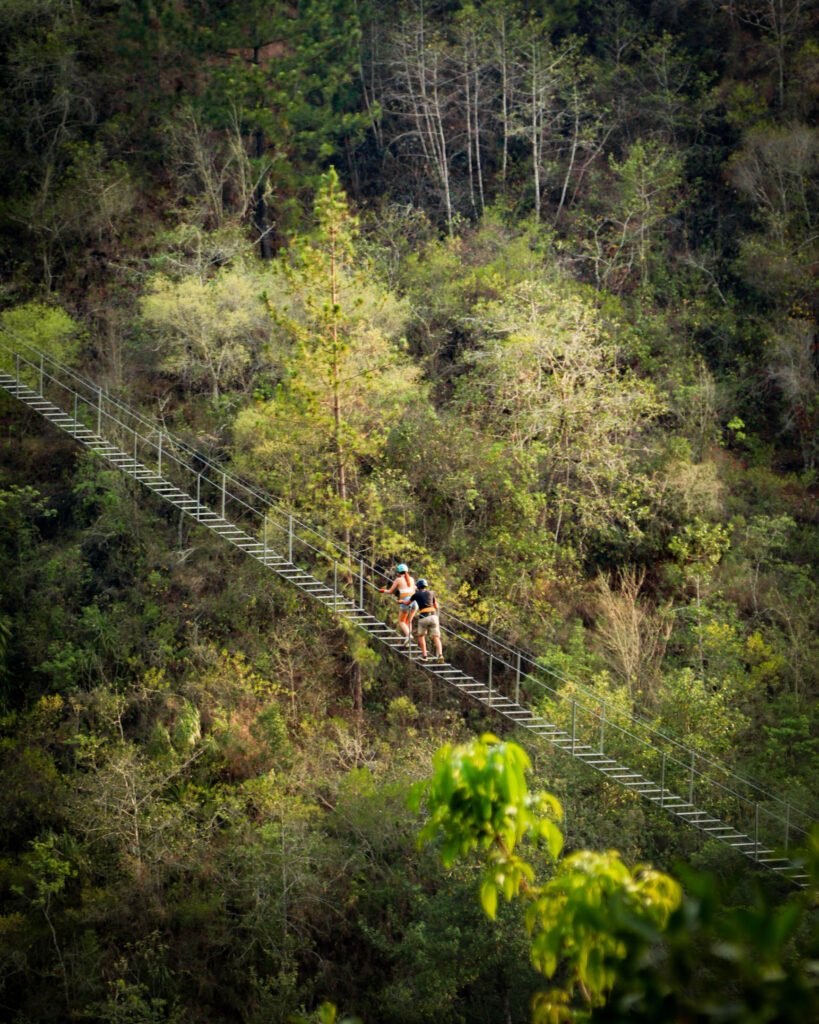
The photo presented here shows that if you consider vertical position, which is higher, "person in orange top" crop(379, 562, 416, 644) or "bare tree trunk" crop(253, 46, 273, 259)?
"bare tree trunk" crop(253, 46, 273, 259)

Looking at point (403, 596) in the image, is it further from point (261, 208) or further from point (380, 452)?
point (261, 208)

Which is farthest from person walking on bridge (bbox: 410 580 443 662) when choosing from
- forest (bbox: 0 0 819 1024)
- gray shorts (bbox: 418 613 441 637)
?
forest (bbox: 0 0 819 1024)

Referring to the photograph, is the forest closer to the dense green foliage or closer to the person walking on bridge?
the person walking on bridge

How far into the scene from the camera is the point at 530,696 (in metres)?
21.9

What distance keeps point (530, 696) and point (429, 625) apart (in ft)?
15.7

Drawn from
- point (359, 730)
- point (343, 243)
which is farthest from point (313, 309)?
point (359, 730)

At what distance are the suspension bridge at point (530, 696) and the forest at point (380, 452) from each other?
0.37 metres

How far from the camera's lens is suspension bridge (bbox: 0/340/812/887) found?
1783 centimetres

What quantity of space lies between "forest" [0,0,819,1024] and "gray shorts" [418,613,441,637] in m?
2.92

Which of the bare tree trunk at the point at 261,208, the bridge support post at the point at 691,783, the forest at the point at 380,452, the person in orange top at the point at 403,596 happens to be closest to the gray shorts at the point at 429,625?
the person in orange top at the point at 403,596

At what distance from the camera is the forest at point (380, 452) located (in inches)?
756

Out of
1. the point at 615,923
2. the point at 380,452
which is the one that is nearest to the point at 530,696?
the point at 380,452

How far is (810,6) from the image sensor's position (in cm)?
2983

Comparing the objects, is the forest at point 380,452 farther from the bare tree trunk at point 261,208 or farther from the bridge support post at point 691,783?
the bridge support post at point 691,783
